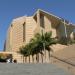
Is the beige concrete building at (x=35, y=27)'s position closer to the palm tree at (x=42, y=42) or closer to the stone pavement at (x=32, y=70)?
the palm tree at (x=42, y=42)

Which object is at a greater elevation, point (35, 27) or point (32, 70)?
point (35, 27)

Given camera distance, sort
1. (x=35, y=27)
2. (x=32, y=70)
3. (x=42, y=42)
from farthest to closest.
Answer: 1. (x=35, y=27)
2. (x=42, y=42)
3. (x=32, y=70)

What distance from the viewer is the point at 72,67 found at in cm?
1449

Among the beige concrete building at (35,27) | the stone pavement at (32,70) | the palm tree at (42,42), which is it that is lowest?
the stone pavement at (32,70)

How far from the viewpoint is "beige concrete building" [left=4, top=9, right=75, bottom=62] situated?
2906 inches

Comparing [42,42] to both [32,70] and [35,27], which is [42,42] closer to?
[32,70]

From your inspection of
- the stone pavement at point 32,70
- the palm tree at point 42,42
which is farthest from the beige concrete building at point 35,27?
the stone pavement at point 32,70

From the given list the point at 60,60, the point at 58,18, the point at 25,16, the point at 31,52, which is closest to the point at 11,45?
the point at 25,16

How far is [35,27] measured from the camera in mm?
75062

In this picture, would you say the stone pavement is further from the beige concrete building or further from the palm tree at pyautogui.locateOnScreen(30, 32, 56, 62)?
the beige concrete building

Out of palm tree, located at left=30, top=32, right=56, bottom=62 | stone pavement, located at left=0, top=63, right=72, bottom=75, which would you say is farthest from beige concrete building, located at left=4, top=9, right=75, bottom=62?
stone pavement, located at left=0, top=63, right=72, bottom=75

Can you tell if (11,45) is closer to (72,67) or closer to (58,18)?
(58,18)

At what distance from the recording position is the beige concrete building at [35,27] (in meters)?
73.8

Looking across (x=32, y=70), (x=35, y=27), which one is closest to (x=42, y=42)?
(x=32, y=70)
